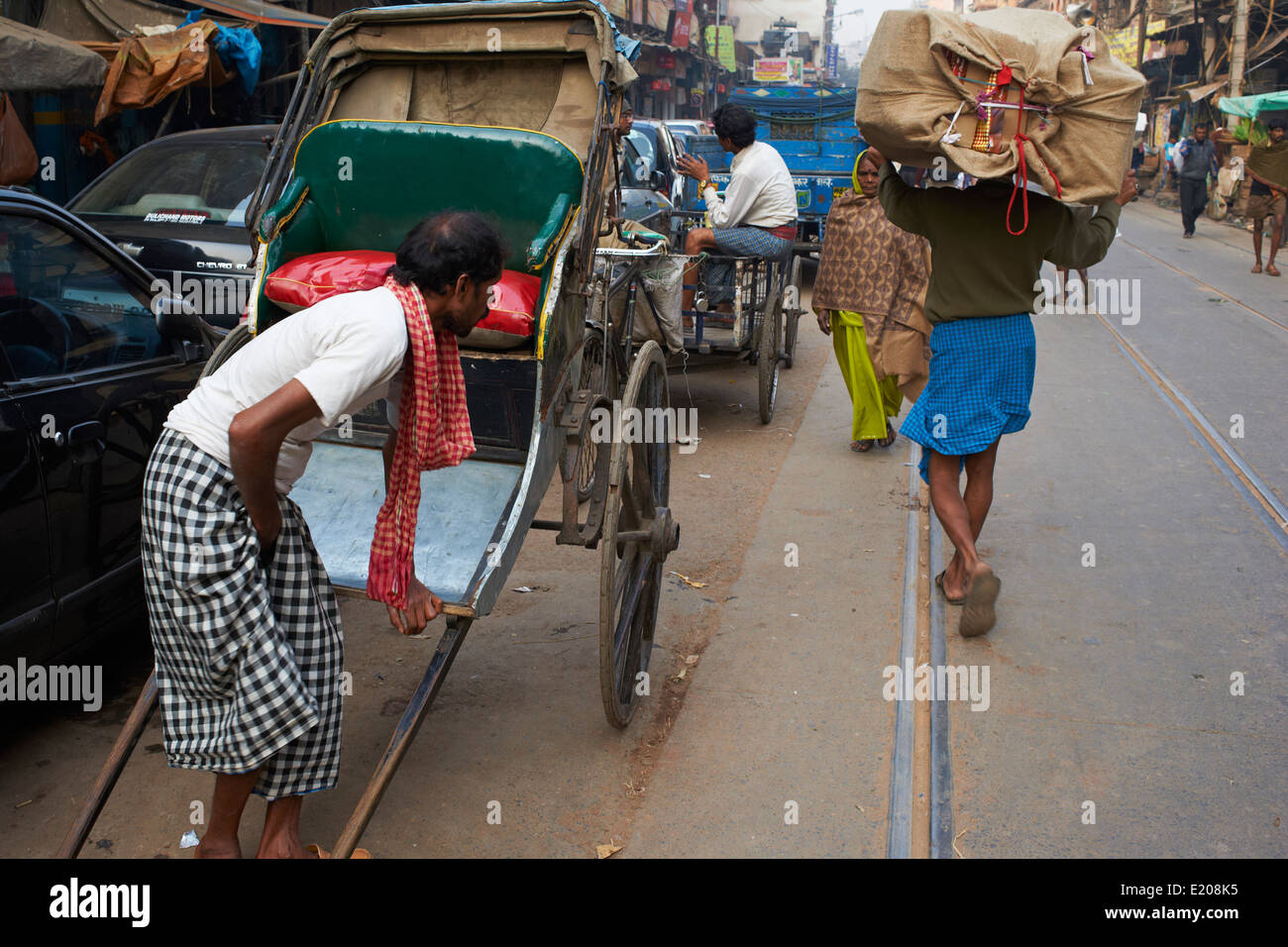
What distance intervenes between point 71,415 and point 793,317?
5.97m

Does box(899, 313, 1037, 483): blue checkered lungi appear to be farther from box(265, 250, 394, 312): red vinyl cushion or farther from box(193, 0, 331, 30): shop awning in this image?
box(193, 0, 331, 30): shop awning

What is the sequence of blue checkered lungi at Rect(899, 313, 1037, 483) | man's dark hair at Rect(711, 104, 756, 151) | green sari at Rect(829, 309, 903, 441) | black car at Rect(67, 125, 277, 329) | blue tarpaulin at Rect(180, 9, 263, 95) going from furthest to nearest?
1. blue tarpaulin at Rect(180, 9, 263, 95)
2. man's dark hair at Rect(711, 104, 756, 151)
3. green sari at Rect(829, 309, 903, 441)
4. black car at Rect(67, 125, 277, 329)
5. blue checkered lungi at Rect(899, 313, 1037, 483)

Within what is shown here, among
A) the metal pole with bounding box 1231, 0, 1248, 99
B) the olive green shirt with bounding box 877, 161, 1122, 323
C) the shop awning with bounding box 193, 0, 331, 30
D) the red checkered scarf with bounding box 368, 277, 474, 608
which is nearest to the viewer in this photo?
the red checkered scarf with bounding box 368, 277, 474, 608

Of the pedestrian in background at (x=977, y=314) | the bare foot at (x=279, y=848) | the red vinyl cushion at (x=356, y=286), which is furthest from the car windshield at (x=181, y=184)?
the bare foot at (x=279, y=848)

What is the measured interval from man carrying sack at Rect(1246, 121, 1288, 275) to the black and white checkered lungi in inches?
571

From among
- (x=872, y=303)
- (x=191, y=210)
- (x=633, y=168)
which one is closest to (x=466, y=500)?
(x=872, y=303)

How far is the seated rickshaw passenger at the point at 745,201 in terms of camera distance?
695 cm

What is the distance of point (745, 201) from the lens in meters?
6.97

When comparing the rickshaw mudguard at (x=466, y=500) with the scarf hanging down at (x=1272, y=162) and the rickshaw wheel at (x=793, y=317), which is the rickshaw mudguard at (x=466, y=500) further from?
the scarf hanging down at (x=1272, y=162)

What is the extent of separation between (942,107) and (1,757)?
3463 millimetres

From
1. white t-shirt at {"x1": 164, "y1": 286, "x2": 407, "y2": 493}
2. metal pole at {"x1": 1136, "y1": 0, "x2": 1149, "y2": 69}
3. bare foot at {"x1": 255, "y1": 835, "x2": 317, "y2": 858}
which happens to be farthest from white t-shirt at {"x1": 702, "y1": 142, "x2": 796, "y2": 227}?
metal pole at {"x1": 1136, "y1": 0, "x2": 1149, "y2": 69}

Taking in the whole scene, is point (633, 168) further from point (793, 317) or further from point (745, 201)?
point (745, 201)

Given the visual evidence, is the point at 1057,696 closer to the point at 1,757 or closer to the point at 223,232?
the point at 1,757

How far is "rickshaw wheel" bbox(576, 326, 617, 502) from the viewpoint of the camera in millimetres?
3791
